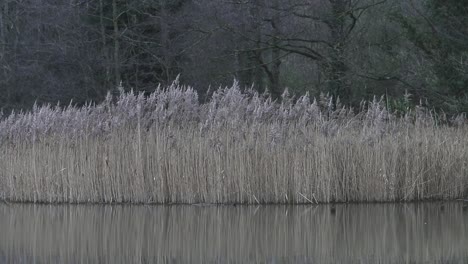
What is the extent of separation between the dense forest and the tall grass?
5.06 m

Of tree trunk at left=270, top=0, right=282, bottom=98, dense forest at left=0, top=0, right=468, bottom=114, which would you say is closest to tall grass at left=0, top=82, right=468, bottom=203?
dense forest at left=0, top=0, right=468, bottom=114

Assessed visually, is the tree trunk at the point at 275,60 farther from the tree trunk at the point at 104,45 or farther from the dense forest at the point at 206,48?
the tree trunk at the point at 104,45

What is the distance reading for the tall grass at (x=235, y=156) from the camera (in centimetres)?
1139

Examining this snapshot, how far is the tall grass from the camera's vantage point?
37.4 feet

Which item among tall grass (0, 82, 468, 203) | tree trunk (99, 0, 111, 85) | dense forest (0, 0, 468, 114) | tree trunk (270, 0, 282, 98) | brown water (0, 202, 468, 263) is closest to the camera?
brown water (0, 202, 468, 263)

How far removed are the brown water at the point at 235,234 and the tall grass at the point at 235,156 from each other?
0.94 feet

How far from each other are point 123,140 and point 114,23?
405 inches

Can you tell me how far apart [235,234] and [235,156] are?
7.12 feet

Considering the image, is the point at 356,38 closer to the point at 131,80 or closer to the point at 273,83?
the point at 273,83

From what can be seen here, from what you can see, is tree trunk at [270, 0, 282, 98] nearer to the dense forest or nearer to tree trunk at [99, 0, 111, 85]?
the dense forest

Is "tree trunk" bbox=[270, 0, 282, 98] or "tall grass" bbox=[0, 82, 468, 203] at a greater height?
"tree trunk" bbox=[270, 0, 282, 98]

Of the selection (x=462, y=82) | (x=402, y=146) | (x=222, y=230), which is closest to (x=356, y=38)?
(x=462, y=82)

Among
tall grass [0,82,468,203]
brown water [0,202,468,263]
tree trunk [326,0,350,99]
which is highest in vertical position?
tree trunk [326,0,350,99]

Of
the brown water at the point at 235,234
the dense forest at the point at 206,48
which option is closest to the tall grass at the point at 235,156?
the brown water at the point at 235,234
